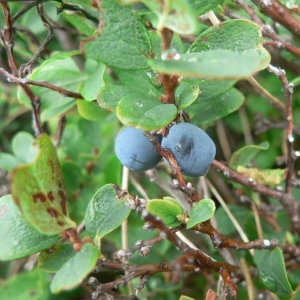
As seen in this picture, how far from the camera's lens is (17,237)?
30.9 inches

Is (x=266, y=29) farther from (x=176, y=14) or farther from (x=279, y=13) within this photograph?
Result: (x=176, y=14)

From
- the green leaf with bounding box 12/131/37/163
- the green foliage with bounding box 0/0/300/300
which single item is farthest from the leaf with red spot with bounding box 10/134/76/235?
the green leaf with bounding box 12/131/37/163

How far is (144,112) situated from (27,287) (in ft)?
2.54

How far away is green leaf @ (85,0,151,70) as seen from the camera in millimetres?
693

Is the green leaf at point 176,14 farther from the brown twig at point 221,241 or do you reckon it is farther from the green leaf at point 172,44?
the brown twig at point 221,241

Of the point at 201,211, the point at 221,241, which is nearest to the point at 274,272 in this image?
the point at 221,241

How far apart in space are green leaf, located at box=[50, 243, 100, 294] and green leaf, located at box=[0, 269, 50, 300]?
612mm

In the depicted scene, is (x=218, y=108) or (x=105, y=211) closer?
(x=105, y=211)

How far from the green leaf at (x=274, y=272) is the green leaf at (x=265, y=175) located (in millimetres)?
194

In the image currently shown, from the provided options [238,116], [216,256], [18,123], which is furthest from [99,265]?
[18,123]

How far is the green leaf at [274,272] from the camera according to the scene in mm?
951

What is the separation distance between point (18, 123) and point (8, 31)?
0.91 m

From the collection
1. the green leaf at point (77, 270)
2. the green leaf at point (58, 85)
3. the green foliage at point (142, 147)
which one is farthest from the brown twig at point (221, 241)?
the green leaf at point (58, 85)

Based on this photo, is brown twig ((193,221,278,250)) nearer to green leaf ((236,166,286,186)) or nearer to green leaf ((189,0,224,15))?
green leaf ((236,166,286,186))
